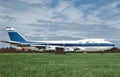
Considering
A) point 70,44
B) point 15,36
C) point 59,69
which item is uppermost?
point 15,36

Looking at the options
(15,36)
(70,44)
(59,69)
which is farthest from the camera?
(15,36)

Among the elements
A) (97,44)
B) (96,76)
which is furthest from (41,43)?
(96,76)

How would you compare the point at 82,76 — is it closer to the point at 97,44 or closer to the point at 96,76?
the point at 96,76

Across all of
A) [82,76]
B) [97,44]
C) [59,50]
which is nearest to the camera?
[82,76]

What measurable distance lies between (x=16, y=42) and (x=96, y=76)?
99219mm

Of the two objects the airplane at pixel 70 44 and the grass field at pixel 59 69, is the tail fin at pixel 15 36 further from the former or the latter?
the grass field at pixel 59 69

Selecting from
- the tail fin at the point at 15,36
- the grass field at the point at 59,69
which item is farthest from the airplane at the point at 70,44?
the grass field at the point at 59,69

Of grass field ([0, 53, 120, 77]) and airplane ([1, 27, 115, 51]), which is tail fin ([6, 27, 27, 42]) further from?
grass field ([0, 53, 120, 77])

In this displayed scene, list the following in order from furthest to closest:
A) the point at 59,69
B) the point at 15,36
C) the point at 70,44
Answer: the point at 15,36 → the point at 70,44 → the point at 59,69

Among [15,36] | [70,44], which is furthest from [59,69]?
[15,36]

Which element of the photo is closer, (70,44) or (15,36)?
(70,44)

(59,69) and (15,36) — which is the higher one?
(15,36)

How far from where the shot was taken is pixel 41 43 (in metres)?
114

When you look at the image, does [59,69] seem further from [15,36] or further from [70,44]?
[15,36]
